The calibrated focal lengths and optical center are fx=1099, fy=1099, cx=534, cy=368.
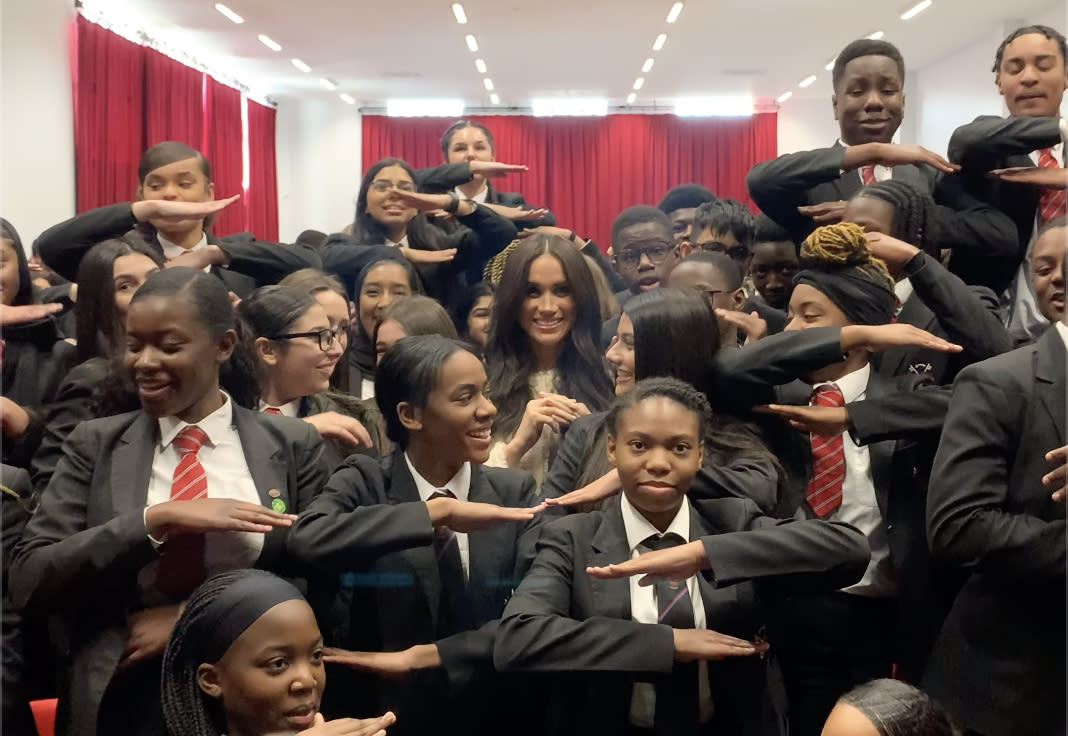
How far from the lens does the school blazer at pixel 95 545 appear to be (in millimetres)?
2025

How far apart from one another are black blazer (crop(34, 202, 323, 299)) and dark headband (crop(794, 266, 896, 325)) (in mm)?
1808

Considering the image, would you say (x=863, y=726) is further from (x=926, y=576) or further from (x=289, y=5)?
(x=289, y=5)

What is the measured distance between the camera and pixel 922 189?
2992 millimetres

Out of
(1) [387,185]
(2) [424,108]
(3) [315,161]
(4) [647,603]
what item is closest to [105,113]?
(1) [387,185]

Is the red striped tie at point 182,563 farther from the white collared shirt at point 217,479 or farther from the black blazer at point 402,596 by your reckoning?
the black blazer at point 402,596

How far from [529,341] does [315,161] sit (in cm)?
1289

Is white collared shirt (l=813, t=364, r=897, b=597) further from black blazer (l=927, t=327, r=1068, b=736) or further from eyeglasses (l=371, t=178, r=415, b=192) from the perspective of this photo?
eyeglasses (l=371, t=178, r=415, b=192)

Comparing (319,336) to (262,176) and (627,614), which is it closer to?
(627,614)

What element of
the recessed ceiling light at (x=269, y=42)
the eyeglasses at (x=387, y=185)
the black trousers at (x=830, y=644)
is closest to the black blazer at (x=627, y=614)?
the black trousers at (x=830, y=644)

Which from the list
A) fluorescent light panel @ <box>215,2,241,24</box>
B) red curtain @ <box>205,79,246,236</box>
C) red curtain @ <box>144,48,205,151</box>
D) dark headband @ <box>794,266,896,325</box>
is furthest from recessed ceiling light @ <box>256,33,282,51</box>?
dark headband @ <box>794,266,896,325</box>

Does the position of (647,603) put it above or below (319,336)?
below

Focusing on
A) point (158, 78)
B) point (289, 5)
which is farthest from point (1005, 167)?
point (158, 78)

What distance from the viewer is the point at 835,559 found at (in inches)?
81.7

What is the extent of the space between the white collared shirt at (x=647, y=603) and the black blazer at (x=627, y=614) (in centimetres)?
1
